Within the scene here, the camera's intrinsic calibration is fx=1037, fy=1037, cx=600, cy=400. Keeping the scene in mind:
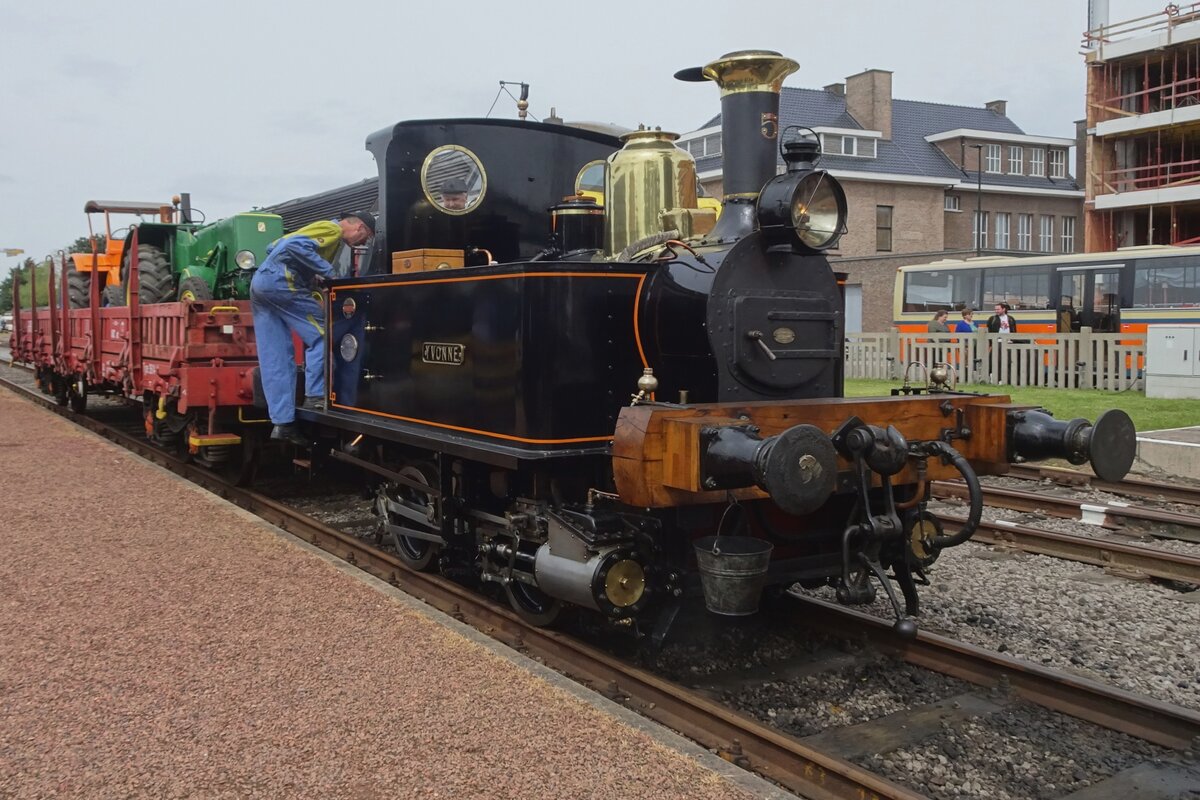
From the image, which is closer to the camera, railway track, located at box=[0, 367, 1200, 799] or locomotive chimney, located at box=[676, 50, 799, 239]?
railway track, located at box=[0, 367, 1200, 799]

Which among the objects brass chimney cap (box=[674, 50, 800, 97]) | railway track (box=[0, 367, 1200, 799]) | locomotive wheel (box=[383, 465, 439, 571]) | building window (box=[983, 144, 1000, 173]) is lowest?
railway track (box=[0, 367, 1200, 799])

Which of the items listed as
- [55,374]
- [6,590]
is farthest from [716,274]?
[55,374]

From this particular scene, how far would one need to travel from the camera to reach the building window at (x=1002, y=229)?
135 ft

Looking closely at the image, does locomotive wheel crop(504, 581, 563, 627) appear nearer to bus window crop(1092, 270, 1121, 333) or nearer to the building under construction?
bus window crop(1092, 270, 1121, 333)

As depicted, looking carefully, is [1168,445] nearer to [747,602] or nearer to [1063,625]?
[1063,625]

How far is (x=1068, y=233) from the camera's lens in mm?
43438

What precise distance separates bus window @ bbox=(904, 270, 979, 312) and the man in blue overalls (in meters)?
20.5

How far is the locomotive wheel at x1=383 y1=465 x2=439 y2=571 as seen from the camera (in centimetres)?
598

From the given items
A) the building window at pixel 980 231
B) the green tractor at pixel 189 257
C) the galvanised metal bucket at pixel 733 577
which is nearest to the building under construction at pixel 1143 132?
the building window at pixel 980 231

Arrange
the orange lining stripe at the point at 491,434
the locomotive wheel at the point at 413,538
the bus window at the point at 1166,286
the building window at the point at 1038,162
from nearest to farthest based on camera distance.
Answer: the orange lining stripe at the point at 491,434 → the locomotive wheel at the point at 413,538 → the bus window at the point at 1166,286 → the building window at the point at 1038,162

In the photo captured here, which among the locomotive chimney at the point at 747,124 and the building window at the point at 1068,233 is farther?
the building window at the point at 1068,233

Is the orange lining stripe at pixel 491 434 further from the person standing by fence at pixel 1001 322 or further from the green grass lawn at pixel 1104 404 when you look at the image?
the person standing by fence at pixel 1001 322

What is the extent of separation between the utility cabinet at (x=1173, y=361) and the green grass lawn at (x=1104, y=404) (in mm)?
360

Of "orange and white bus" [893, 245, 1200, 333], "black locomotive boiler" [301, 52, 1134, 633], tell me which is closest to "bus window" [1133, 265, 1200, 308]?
"orange and white bus" [893, 245, 1200, 333]
